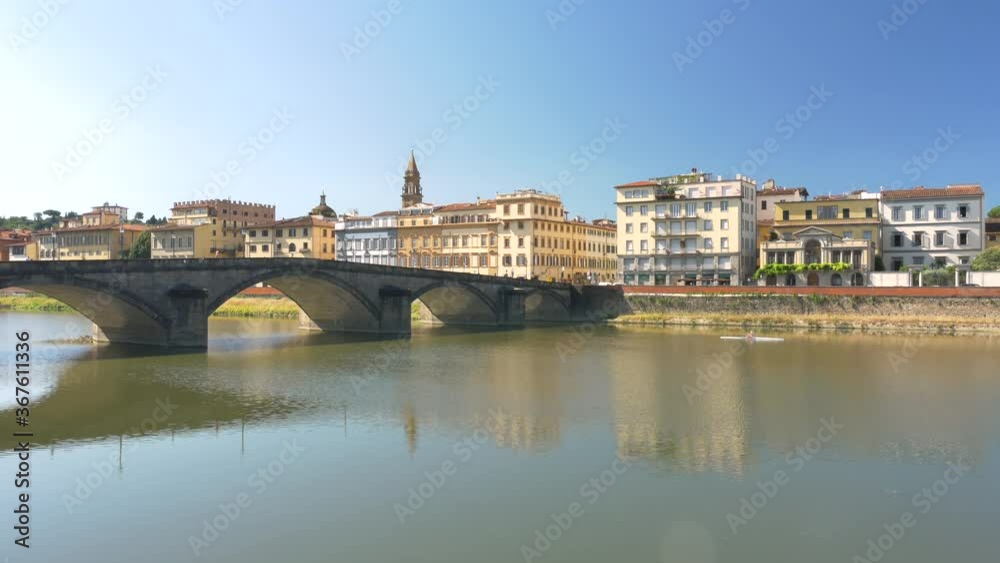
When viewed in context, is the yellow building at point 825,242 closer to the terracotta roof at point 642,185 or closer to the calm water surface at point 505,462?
the terracotta roof at point 642,185

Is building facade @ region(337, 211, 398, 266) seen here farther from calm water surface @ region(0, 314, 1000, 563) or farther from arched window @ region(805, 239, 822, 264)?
calm water surface @ region(0, 314, 1000, 563)

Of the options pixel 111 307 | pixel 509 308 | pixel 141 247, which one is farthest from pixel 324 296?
pixel 141 247

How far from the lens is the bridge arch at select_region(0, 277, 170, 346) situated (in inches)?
1548

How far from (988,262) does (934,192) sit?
31.4 feet

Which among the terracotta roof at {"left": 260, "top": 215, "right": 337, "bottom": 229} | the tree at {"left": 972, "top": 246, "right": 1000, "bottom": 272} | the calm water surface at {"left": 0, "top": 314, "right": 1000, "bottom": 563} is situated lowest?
the calm water surface at {"left": 0, "top": 314, "right": 1000, "bottom": 563}

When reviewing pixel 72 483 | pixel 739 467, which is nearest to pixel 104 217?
pixel 72 483

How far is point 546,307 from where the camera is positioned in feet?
254

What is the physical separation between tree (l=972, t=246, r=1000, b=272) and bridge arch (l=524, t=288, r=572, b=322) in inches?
1445

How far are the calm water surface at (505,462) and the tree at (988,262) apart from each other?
33679mm

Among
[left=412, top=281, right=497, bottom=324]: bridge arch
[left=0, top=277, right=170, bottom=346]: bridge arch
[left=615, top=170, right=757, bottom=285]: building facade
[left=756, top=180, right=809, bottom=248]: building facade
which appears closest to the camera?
[left=0, top=277, right=170, bottom=346]: bridge arch

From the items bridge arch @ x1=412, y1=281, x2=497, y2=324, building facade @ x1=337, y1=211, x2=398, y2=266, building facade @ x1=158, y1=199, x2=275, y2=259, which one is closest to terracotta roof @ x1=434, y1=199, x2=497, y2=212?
building facade @ x1=337, y1=211, x2=398, y2=266

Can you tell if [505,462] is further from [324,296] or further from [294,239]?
[294,239]

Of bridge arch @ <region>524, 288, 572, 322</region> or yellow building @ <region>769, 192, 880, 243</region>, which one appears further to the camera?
bridge arch @ <region>524, 288, 572, 322</region>

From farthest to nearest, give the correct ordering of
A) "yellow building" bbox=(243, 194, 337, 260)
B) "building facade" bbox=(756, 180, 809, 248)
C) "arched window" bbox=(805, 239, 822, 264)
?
"yellow building" bbox=(243, 194, 337, 260)
"building facade" bbox=(756, 180, 809, 248)
"arched window" bbox=(805, 239, 822, 264)
